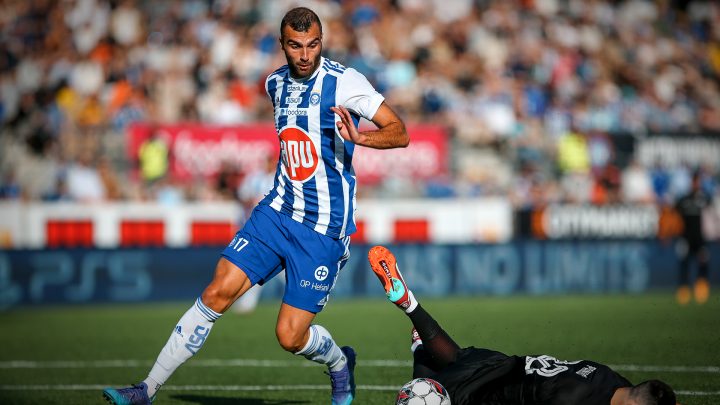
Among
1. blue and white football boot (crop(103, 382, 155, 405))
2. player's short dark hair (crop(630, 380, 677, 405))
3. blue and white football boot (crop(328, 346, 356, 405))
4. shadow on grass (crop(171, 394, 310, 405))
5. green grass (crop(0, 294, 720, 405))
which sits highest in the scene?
player's short dark hair (crop(630, 380, 677, 405))

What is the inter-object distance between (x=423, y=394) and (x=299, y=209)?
1704mm

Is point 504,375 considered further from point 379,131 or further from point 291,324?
point 379,131

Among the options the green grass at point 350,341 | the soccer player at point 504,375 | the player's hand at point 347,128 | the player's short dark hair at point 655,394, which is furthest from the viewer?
the green grass at point 350,341

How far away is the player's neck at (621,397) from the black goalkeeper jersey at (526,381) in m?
0.04

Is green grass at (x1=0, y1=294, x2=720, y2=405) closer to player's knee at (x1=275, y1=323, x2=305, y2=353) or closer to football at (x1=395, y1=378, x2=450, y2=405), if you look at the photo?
player's knee at (x1=275, y1=323, x2=305, y2=353)

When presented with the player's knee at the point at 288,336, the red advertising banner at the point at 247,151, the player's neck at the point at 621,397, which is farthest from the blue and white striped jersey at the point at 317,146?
the red advertising banner at the point at 247,151

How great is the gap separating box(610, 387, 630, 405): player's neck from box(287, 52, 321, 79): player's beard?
2976 mm

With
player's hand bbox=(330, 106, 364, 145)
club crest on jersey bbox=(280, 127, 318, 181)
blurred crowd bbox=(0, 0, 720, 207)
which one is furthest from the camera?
blurred crowd bbox=(0, 0, 720, 207)

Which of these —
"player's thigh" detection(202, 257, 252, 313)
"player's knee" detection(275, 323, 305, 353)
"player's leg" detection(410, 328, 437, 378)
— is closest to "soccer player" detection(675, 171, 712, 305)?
"player's leg" detection(410, 328, 437, 378)

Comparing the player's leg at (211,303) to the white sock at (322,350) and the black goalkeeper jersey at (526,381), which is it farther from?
the black goalkeeper jersey at (526,381)

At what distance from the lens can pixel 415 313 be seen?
7238mm

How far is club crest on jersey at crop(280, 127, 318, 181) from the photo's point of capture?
23.9 feet

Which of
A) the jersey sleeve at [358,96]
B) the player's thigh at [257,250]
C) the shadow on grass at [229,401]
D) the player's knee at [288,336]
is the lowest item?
the shadow on grass at [229,401]

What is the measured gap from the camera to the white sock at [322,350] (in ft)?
24.9
